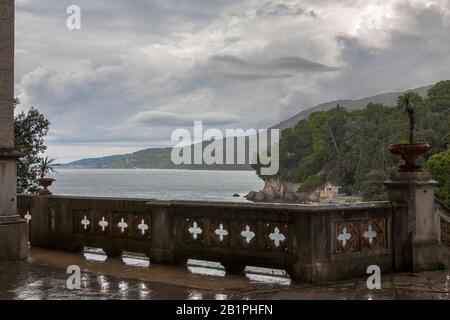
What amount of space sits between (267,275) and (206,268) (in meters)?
1.05

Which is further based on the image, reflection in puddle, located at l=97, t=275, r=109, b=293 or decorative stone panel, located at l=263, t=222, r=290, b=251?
decorative stone panel, located at l=263, t=222, r=290, b=251

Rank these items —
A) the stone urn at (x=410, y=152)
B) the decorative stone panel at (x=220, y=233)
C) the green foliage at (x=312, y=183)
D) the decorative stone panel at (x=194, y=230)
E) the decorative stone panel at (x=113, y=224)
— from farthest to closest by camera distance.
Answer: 1. the green foliage at (x=312, y=183)
2. the decorative stone panel at (x=113, y=224)
3. the decorative stone panel at (x=194, y=230)
4. the decorative stone panel at (x=220, y=233)
5. the stone urn at (x=410, y=152)

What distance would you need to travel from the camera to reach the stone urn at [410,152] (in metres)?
8.55

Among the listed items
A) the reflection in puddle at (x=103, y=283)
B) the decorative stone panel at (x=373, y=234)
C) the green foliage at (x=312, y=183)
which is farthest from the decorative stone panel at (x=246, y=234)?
the green foliage at (x=312, y=183)

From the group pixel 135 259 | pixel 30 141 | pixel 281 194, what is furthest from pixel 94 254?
pixel 281 194

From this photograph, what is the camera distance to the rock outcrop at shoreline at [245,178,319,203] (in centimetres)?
11031

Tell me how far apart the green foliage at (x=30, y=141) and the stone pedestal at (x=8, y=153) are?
15.7 meters

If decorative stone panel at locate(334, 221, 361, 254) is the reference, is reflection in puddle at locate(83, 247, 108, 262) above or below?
below

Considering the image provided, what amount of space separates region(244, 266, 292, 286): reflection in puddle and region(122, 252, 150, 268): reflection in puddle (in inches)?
67.8

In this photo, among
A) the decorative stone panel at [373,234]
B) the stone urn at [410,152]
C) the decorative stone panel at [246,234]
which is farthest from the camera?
the stone urn at [410,152]

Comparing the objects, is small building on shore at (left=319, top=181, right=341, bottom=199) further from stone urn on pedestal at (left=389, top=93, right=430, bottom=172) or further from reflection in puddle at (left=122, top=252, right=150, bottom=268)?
stone urn on pedestal at (left=389, top=93, right=430, bottom=172)

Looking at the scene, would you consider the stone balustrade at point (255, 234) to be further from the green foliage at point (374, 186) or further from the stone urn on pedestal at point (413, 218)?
the green foliage at point (374, 186)

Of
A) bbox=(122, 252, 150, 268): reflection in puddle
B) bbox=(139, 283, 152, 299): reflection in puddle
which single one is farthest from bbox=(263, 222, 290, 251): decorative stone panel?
bbox=(122, 252, 150, 268): reflection in puddle

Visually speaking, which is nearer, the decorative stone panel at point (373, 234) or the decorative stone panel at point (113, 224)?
the decorative stone panel at point (373, 234)
